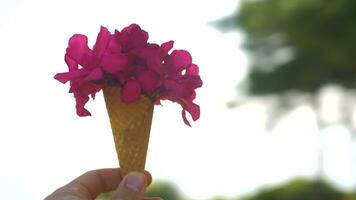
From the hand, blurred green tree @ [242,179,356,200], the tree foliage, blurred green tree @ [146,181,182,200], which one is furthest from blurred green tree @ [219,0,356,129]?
the hand

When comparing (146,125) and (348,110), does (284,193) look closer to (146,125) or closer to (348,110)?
(348,110)

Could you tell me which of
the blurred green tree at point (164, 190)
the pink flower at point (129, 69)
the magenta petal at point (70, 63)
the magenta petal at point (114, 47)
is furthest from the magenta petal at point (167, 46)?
the blurred green tree at point (164, 190)

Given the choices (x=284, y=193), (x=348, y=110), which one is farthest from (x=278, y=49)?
(x=284, y=193)

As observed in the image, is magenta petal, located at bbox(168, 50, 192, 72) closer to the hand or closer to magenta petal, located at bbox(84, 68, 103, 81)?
magenta petal, located at bbox(84, 68, 103, 81)

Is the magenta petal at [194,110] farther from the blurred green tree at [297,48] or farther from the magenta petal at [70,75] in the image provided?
the blurred green tree at [297,48]

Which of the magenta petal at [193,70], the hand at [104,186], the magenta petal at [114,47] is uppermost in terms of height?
the magenta petal at [114,47]

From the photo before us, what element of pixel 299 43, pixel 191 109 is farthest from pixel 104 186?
pixel 299 43

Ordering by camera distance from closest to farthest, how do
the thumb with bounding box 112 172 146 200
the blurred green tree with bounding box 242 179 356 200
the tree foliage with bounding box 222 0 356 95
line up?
1. the thumb with bounding box 112 172 146 200
2. the blurred green tree with bounding box 242 179 356 200
3. the tree foliage with bounding box 222 0 356 95

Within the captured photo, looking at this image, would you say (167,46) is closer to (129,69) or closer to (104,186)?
(129,69)
